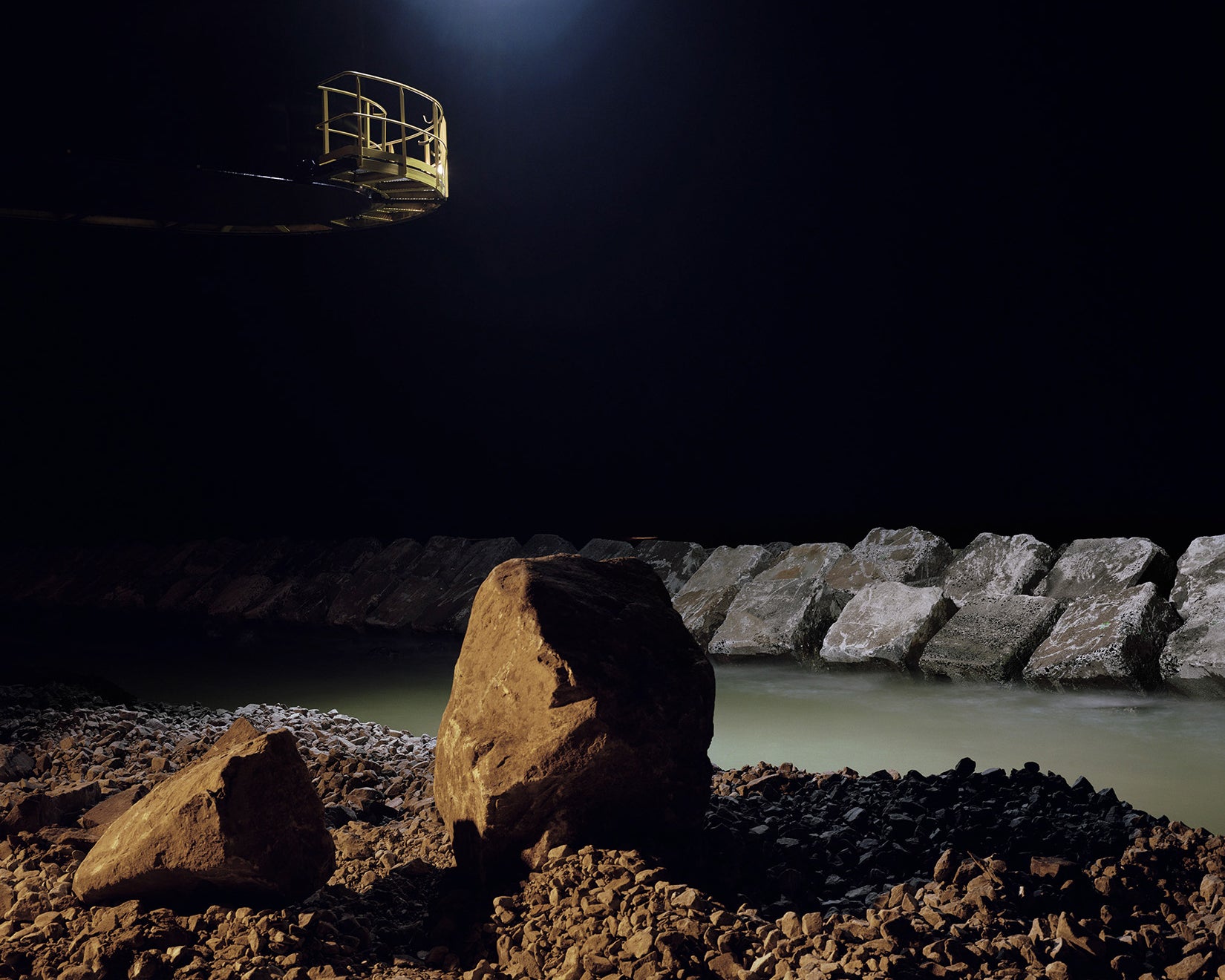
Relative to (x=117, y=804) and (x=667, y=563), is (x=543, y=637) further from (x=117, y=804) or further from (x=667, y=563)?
(x=667, y=563)

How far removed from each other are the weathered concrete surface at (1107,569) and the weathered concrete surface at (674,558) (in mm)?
2152

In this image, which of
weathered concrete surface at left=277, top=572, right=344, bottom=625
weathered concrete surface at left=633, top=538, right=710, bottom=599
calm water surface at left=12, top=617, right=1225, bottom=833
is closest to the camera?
calm water surface at left=12, top=617, right=1225, bottom=833

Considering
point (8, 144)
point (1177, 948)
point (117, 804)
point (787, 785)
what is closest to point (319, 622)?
point (8, 144)

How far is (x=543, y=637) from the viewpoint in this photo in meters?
2.17

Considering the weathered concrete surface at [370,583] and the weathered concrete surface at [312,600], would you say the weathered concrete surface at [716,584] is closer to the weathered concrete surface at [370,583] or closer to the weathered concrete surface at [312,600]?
the weathered concrete surface at [370,583]

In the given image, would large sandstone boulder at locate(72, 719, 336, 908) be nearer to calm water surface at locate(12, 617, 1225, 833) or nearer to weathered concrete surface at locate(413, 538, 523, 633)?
calm water surface at locate(12, 617, 1225, 833)

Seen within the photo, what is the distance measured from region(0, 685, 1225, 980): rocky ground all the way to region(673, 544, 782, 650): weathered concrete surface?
9.03 feet

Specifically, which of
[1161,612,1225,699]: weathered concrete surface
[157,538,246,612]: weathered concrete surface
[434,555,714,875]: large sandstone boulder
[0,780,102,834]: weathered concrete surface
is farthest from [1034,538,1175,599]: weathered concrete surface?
[157,538,246,612]: weathered concrete surface

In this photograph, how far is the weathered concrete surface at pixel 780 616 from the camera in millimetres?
5051

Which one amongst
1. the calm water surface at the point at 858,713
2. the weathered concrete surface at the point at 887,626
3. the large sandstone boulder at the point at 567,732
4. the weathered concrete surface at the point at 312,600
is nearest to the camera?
the large sandstone boulder at the point at 567,732

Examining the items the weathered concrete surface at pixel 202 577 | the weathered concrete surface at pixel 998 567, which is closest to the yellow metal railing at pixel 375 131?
the weathered concrete surface at pixel 202 577

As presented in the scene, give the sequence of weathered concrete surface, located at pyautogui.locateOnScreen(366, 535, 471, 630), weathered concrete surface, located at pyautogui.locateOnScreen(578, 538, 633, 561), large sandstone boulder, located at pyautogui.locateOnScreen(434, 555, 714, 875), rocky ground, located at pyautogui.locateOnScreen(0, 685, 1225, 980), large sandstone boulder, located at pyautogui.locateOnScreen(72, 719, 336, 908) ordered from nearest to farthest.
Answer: rocky ground, located at pyautogui.locateOnScreen(0, 685, 1225, 980) < large sandstone boulder, located at pyautogui.locateOnScreen(72, 719, 336, 908) < large sandstone boulder, located at pyautogui.locateOnScreen(434, 555, 714, 875) < weathered concrete surface, located at pyautogui.locateOnScreen(366, 535, 471, 630) < weathered concrete surface, located at pyautogui.locateOnScreen(578, 538, 633, 561)

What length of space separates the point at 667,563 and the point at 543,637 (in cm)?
438

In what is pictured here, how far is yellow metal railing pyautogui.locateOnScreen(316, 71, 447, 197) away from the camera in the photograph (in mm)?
6270
